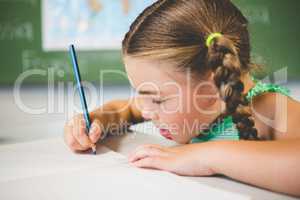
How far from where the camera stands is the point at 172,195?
1.45 feet

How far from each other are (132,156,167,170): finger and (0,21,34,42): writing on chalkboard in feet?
2.54

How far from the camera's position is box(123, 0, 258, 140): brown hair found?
0.59 metres

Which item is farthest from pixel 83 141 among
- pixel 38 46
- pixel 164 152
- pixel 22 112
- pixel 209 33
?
pixel 38 46

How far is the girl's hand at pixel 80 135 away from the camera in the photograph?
25.9 inches

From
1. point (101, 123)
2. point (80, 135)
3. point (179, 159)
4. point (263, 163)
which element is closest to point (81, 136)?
point (80, 135)

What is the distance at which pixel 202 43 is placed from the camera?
0.60 meters

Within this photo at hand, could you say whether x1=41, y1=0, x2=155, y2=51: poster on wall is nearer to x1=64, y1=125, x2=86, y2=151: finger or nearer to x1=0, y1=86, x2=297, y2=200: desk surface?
x1=0, y1=86, x2=297, y2=200: desk surface

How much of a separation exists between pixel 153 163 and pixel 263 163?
15 centimetres

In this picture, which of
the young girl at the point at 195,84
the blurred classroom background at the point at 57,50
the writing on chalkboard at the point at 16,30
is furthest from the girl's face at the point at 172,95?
the writing on chalkboard at the point at 16,30

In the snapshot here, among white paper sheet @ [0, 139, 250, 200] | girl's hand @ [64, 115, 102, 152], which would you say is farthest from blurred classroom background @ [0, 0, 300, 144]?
white paper sheet @ [0, 139, 250, 200]

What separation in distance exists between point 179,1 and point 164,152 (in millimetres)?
256

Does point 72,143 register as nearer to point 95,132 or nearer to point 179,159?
point 95,132

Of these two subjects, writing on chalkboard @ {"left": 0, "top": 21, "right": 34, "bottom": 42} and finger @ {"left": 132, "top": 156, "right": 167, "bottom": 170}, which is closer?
finger @ {"left": 132, "top": 156, "right": 167, "bottom": 170}

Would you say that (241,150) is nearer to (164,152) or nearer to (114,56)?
(164,152)
